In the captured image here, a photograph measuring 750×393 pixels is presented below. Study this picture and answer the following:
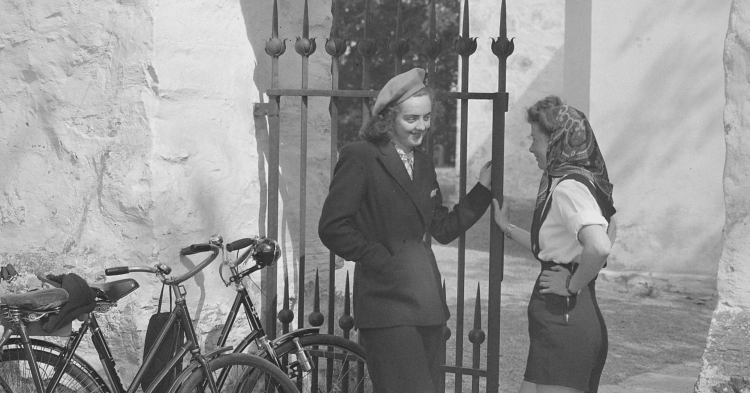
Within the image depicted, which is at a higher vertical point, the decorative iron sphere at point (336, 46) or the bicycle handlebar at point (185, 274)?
Result: the decorative iron sphere at point (336, 46)

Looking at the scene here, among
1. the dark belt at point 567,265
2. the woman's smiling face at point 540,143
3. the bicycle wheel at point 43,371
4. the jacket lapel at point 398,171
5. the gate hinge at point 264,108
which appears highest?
the gate hinge at point 264,108

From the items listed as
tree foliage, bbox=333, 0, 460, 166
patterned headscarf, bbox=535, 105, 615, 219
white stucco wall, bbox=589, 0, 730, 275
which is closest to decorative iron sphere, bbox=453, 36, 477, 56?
patterned headscarf, bbox=535, 105, 615, 219

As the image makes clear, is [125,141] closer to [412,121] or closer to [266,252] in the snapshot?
[266,252]

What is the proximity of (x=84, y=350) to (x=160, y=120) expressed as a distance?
3.14ft

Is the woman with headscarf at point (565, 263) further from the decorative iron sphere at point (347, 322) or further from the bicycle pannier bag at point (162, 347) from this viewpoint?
the bicycle pannier bag at point (162, 347)

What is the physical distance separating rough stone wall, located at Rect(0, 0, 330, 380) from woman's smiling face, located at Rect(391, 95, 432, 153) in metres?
0.86

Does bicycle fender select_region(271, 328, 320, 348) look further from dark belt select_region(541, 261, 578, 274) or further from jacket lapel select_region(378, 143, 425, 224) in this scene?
dark belt select_region(541, 261, 578, 274)

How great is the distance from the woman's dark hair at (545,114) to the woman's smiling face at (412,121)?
1.14 ft

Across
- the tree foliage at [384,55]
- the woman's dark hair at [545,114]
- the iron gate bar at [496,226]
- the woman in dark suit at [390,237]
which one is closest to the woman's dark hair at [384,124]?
the woman in dark suit at [390,237]

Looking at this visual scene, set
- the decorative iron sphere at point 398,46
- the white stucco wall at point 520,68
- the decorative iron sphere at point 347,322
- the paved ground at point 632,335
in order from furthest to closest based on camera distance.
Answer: the white stucco wall at point 520,68 → the paved ground at point 632,335 → the decorative iron sphere at point 347,322 → the decorative iron sphere at point 398,46

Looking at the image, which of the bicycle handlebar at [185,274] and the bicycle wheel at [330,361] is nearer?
the bicycle handlebar at [185,274]

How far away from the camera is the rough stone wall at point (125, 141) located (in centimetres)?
357

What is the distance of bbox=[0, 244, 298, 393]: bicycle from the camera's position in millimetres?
3062

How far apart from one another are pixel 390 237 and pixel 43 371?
1241mm
